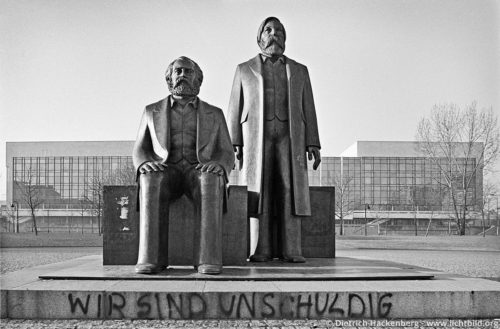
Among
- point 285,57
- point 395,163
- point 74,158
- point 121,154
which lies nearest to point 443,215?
point 395,163

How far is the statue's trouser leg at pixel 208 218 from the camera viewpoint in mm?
6898

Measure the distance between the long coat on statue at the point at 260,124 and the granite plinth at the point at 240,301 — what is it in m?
2.59

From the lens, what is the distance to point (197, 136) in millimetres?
7340

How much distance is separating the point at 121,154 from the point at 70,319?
68.0m

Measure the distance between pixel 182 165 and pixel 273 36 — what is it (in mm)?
2561

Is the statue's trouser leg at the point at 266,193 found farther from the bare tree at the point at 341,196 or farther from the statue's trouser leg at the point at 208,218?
the bare tree at the point at 341,196

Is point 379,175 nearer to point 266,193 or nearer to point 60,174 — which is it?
point 60,174

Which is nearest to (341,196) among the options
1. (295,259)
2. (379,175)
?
(379,175)

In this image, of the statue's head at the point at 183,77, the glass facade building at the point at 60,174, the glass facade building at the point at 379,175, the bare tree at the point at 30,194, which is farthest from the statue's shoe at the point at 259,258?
the glass facade building at the point at 60,174

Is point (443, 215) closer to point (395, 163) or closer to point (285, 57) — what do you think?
point (395, 163)

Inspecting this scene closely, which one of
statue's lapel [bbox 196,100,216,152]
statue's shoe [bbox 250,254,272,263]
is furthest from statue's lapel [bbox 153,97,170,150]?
statue's shoe [bbox 250,254,272,263]

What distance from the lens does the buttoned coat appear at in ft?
24.0

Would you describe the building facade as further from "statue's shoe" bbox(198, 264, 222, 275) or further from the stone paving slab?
"statue's shoe" bbox(198, 264, 222, 275)

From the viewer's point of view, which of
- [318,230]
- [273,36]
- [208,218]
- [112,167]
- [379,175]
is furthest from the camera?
[379,175]
